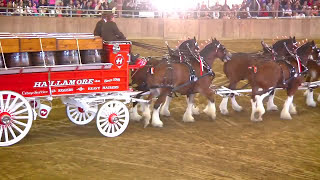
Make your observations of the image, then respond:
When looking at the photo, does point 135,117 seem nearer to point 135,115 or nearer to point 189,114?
point 135,115

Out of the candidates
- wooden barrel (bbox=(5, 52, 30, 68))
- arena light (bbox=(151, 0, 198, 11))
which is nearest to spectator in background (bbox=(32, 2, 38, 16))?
arena light (bbox=(151, 0, 198, 11))

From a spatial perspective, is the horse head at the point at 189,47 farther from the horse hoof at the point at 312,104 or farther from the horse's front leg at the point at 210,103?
the horse hoof at the point at 312,104

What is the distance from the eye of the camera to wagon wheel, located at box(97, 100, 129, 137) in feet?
30.1

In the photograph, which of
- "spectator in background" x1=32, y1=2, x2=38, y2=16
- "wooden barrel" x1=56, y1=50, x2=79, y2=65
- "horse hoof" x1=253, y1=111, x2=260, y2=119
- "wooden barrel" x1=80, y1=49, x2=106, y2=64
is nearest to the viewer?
"wooden barrel" x1=56, y1=50, x2=79, y2=65

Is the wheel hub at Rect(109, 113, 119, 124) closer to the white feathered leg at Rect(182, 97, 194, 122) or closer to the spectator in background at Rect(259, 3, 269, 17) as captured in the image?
the white feathered leg at Rect(182, 97, 194, 122)

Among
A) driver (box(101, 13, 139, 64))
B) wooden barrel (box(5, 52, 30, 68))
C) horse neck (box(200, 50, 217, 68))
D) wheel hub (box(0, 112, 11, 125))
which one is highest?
driver (box(101, 13, 139, 64))

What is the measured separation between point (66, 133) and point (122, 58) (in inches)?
72.3

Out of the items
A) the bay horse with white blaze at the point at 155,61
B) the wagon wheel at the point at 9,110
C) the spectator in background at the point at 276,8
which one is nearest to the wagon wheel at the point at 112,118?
the bay horse with white blaze at the point at 155,61

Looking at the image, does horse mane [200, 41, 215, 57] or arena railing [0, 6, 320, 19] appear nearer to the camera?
horse mane [200, 41, 215, 57]

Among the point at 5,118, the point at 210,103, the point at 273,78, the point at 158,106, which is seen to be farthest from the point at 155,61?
the point at 5,118

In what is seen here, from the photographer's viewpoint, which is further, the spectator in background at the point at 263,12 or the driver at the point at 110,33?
the spectator in background at the point at 263,12

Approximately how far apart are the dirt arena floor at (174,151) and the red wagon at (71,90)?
1.20 feet

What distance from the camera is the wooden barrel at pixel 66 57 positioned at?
8812 millimetres

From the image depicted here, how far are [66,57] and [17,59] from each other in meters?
0.87
